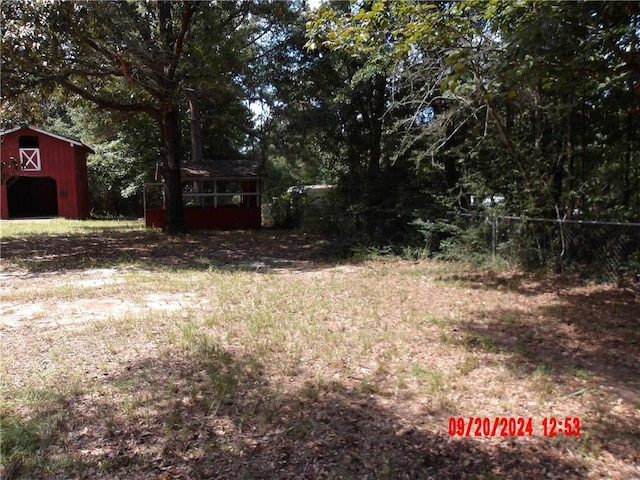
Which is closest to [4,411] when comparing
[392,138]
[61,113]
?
[392,138]

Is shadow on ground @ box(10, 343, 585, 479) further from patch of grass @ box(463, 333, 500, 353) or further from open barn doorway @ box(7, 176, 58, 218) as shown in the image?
open barn doorway @ box(7, 176, 58, 218)

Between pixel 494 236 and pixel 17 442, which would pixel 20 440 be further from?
pixel 494 236

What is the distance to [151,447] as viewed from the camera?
9.42ft

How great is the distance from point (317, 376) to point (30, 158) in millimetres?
25086

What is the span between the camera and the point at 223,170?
19094 mm

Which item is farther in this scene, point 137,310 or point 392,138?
point 392,138

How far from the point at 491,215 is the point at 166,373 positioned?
6.85 m

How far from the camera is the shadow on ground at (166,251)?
9703mm

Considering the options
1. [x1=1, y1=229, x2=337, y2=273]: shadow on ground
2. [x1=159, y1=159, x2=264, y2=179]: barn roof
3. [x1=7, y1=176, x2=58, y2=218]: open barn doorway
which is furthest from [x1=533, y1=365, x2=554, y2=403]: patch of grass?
[x1=7, y1=176, x2=58, y2=218]: open barn doorway

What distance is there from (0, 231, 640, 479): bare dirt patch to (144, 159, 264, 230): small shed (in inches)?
444

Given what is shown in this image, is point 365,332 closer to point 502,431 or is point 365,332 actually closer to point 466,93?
point 502,431

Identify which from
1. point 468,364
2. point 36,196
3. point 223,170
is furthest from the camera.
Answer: point 36,196

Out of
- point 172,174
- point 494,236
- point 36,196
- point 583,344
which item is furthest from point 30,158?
point 583,344

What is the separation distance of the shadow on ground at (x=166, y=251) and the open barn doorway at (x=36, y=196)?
14.5 metres
